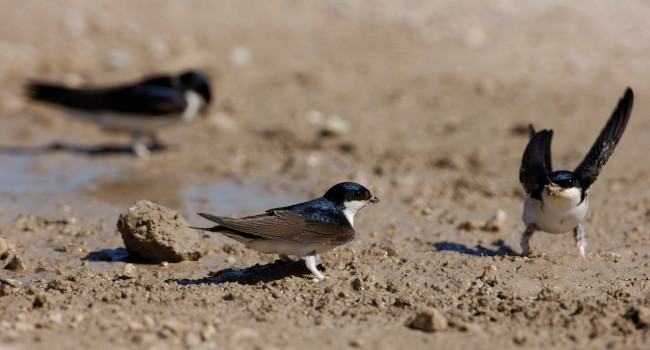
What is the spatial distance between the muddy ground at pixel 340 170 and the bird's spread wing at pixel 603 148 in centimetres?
60

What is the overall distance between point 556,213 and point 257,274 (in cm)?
204

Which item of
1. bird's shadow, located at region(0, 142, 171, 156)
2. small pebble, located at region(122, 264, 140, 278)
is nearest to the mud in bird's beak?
small pebble, located at region(122, 264, 140, 278)

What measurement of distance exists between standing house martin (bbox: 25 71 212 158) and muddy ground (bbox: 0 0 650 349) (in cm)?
35

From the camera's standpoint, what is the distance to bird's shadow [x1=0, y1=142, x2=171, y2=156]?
8.99 m

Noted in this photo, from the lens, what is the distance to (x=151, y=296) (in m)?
4.47

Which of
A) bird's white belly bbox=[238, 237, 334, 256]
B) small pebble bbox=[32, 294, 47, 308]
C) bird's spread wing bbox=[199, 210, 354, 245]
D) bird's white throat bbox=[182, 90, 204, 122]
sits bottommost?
small pebble bbox=[32, 294, 47, 308]

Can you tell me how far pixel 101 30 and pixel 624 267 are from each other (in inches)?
366

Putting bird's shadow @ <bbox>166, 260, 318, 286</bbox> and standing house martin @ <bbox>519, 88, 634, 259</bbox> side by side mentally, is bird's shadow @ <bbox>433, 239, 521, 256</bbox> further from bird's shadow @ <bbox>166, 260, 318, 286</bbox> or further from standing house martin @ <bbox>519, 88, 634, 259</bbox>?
bird's shadow @ <bbox>166, 260, 318, 286</bbox>

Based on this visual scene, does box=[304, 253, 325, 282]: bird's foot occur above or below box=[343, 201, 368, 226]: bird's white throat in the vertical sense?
below

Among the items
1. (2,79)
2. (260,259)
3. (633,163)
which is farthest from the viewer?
(2,79)

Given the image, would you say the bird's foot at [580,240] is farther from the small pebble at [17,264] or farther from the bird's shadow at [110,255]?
the small pebble at [17,264]

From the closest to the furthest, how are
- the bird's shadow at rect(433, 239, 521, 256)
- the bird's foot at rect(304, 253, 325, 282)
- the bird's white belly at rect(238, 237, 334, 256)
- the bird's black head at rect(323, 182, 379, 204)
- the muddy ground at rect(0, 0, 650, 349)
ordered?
1. the muddy ground at rect(0, 0, 650, 349)
2. the bird's white belly at rect(238, 237, 334, 256)
3. the bird's foot at rect(304, 253, 325, 282)
4. the bird's black head at rect(323, 182, 379, 204)
5. the bird's shadow at rect(433, 239, 521, 256)

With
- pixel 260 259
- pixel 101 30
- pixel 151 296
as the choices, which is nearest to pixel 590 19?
pixel 101 30

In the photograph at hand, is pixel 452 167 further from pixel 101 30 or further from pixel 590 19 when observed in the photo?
pixel 101 30
